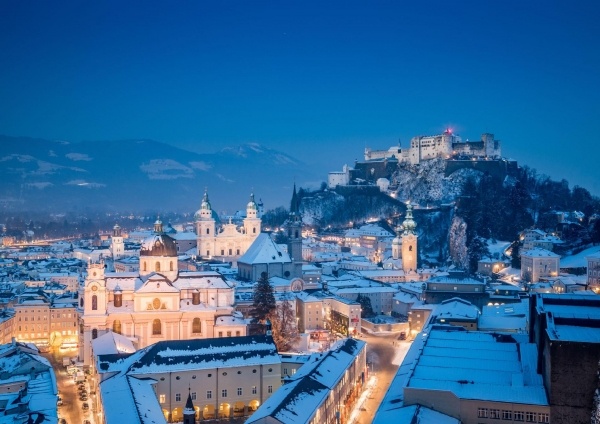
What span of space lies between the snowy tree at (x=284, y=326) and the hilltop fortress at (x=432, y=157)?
6085cm

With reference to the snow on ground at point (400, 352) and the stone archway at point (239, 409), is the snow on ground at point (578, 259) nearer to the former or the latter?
the snow on ground at point (400, 352)

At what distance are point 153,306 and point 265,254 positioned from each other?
18.0 metres

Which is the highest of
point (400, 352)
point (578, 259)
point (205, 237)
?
point (205, 237)

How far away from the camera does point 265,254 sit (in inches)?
2440

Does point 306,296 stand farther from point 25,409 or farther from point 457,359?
point 25,409

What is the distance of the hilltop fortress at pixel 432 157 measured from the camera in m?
105

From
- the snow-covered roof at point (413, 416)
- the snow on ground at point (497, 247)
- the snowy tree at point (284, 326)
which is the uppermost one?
the snow on ground at point (497, 247)

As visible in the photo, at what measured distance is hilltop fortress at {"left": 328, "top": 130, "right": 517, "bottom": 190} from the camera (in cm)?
10469

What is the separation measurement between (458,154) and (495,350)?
265 feet

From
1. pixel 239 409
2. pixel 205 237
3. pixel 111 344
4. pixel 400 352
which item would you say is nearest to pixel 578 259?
pixel 400 352

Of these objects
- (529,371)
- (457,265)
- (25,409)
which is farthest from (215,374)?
(457,265)

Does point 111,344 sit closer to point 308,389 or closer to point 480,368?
point 308,389

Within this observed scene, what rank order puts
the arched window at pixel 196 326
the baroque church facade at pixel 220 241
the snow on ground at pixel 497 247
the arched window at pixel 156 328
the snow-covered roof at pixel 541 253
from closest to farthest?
the arched window at pixel 156 328 → the arched window at pixel 196 326 → the snow-covered roof at pixel 541 253 → the snow on ground at pixel 497 247 → the baroque church facade at pixel 220 241

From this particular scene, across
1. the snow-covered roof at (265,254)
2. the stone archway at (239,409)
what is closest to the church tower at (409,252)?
the snow-covered roof at (265,254)
